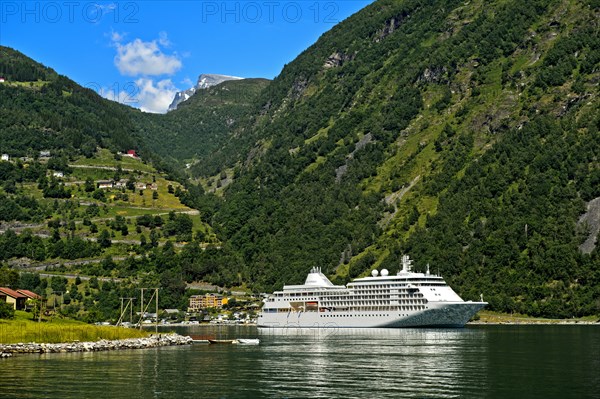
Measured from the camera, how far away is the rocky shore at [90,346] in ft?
331

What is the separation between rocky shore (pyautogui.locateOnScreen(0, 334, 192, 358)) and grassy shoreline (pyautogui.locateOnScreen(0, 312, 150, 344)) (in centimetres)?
208

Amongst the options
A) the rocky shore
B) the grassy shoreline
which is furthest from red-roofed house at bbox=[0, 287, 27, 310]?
the rocky shore

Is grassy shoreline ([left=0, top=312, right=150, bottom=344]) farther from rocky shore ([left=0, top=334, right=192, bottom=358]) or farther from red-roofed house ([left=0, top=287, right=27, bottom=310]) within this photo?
red-roofed house ([left=0, top=287, right=27, bottom=310])

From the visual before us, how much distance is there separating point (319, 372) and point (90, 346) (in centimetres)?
3907

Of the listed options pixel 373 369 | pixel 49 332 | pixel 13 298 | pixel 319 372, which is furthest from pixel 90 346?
pixel 373 369

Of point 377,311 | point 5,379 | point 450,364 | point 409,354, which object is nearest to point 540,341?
point 409,354

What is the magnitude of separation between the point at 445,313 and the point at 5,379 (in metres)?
123

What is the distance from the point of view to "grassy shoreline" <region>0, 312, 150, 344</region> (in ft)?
343

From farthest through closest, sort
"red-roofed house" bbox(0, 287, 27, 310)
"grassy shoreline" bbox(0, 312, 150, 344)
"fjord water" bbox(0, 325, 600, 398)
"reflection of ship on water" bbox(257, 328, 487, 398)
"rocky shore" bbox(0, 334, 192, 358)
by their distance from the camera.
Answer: "red-roofed house" bbox(0, 287, 27, 310) → "grassy shoreline" bbox(0, 312, 150, 344) → "rocky shore" bbox(0, 334, 192, 358) → "reflection of ship on water" bbox(257, 328, 487, 398) → "fjord water" bbox(0, 325, 600, 398)

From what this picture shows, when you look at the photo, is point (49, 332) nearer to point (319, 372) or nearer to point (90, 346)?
point (90, 346)

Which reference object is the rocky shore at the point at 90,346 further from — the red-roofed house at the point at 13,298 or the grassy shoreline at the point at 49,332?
the red-roofed house at the point at 13,298

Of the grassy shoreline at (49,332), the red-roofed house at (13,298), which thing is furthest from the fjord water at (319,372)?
the red-roofed house at (13,298)

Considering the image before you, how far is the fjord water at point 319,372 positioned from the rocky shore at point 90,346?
9.58 feet

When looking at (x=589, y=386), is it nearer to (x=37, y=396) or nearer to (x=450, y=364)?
(x=450, y=364)
